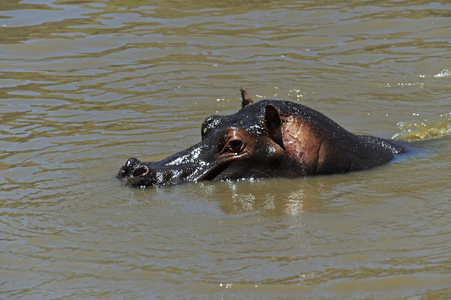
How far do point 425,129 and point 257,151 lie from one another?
3032mm

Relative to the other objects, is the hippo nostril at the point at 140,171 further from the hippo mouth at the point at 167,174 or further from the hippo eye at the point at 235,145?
the hippo eye at the point at 235,145

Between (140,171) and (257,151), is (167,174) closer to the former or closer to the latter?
(140,171)

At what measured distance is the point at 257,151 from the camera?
7.23m

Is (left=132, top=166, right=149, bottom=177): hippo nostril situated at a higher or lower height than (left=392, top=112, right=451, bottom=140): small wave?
higher

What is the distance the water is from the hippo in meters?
0.13

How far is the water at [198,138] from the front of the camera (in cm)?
516

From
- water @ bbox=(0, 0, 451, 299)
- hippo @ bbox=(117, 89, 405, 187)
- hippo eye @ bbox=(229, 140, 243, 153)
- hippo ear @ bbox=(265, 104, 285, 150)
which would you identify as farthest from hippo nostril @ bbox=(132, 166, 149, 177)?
hippo ear @ bbox=(265, 104, 285, 150)

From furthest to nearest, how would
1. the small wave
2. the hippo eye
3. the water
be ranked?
the small wave
the hippo eye
the water

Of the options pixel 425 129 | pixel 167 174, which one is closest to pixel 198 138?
pixel 167 174

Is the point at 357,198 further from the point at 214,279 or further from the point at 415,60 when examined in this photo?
the point at 415,60

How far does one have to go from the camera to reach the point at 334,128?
24.9ft

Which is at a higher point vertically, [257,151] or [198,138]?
[257,151]

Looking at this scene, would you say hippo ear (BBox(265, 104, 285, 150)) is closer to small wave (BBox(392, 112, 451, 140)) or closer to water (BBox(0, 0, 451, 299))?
water (BBox(0, 0, 451, 299))

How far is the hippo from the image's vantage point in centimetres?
718
